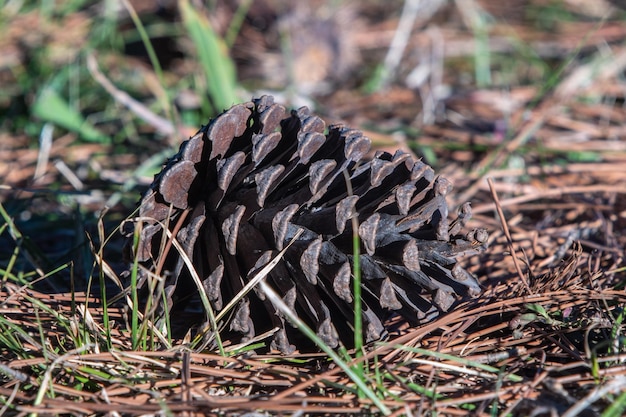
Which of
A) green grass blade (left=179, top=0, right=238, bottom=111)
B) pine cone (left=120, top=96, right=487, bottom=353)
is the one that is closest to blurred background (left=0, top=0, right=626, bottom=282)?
green grass blade (left=179, top=0, right=238, bottom=111)

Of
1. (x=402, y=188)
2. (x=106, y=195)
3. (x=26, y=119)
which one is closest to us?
(x=402, y=188)

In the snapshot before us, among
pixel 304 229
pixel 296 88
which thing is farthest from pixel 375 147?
pixel 304 229

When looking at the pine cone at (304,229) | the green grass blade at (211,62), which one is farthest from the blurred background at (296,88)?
the pine cone at (304,229)

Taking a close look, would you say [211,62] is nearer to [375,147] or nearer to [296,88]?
[296,88]

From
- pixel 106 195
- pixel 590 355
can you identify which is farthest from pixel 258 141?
pixel 106 195

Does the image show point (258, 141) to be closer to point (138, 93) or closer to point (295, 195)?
point (295, 195)

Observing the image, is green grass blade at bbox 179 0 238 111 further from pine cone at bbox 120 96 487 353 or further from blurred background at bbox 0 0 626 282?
pine cone at bbox 120 96 487 353
